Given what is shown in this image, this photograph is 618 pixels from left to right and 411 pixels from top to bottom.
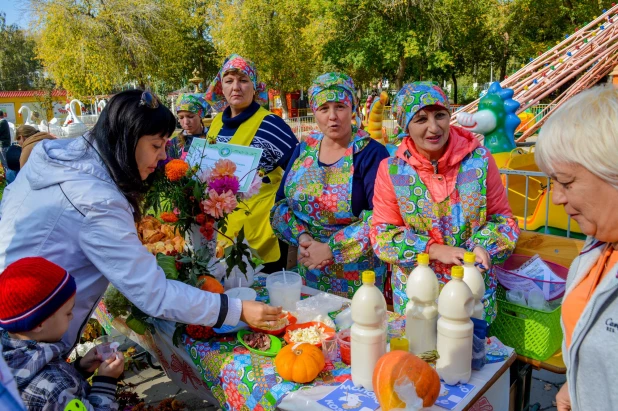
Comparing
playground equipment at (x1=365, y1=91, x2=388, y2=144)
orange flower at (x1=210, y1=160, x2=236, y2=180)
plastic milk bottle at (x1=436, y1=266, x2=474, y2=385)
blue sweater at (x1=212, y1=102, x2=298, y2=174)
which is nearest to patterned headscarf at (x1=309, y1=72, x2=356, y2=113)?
blue sweater at (x1=212, y1=102, x2=298, y2=174)

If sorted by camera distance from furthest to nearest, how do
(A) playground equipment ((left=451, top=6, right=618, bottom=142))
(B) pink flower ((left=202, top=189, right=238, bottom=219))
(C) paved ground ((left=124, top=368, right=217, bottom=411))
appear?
(A) playground equipment ((left=451, top=6, right=618, bottom=142)), (C) paved ground ((left=124, top=368, right=217, bottom=411)), (B) pink flower ((left=202, top=189, right=238, bottom=219))

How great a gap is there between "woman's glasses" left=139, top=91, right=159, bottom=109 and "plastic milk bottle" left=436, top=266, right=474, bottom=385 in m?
1.27

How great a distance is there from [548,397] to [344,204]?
1991 mm

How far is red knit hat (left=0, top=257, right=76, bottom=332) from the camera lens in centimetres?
148

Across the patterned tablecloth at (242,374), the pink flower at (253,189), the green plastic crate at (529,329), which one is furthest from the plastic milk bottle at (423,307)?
the pink flower at (253,189)

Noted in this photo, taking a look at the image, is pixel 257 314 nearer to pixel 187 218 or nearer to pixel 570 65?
pixel 187 218

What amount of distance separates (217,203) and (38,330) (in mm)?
898

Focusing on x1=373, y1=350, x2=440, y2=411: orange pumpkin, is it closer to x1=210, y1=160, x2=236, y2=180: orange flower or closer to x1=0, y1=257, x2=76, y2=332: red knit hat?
x1=0, y1=257, x2=76, y2=332: red knit hat

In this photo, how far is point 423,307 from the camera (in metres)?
1.63

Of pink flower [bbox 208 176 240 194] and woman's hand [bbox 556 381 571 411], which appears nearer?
woman's hand [bbox 556 381 571 411]

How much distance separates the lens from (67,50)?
17578 mm

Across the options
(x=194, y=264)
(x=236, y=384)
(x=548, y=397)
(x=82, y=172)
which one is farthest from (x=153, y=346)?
(x=548, y=397)

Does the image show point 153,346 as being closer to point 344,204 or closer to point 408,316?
point 344,204

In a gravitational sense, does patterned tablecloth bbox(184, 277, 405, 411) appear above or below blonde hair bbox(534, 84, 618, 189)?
below
